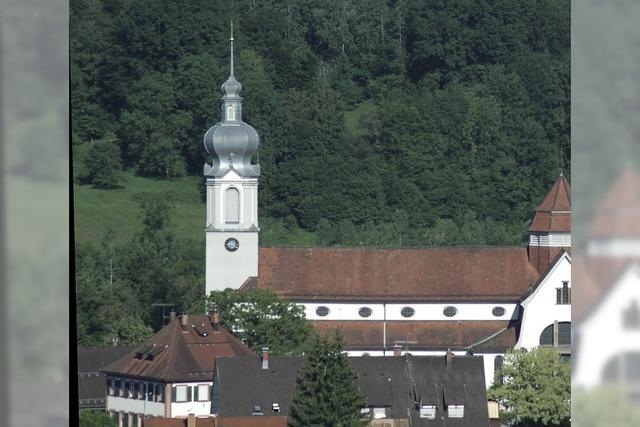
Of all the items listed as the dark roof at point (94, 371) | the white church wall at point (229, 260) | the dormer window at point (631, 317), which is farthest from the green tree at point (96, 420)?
the dormer window at point (631, 317)

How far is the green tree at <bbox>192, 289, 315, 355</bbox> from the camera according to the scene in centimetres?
2233

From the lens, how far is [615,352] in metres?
1.54

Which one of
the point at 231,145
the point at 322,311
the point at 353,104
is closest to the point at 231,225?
the point at 322,311

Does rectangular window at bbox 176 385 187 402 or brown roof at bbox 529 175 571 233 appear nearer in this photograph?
rectangular window at bbox 176 385 187 402

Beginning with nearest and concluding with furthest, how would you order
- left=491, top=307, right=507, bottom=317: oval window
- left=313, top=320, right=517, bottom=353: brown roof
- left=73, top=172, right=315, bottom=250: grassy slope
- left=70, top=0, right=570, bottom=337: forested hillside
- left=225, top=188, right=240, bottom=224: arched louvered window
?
1. left=313, top=320, right=517, bottom=353: brown roof
2. left=225, top=188, right=240, bottom=224: arched louvered window
3. left=491, top=307, right=507, bottom=317: oval window
4. left=73, top=172, right=315, bottom=250: grassy slope
5. left=70, top=0, right=570, bottom=337: forested hillside

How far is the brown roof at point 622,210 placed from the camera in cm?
150

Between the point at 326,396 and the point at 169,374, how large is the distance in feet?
13.6

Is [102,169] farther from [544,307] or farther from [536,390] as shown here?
[536,390]

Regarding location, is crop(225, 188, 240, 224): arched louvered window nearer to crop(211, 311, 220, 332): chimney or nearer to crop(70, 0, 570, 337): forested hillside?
crop(211, 311, 220, 332): chimney

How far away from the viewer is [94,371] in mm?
21594

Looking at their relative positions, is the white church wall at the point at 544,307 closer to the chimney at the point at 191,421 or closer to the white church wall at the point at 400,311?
the white church wall at the point at 400,311

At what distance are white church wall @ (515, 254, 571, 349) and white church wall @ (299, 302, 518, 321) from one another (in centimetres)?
349

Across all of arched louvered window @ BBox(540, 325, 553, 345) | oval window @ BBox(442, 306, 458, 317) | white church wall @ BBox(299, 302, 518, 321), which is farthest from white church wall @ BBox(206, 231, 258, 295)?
arched louvered window @ BBox(540, 325, 553, 345)

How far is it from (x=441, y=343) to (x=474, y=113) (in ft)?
65.3
